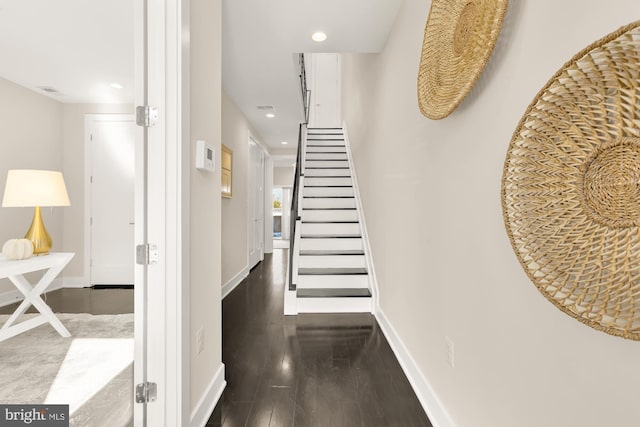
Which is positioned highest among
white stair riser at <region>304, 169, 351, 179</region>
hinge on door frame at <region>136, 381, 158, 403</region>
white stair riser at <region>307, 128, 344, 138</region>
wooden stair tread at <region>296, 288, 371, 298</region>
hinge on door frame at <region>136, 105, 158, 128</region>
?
white stair riser at <region>307, 128, 344, 138</region>

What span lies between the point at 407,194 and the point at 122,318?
96.0 inches

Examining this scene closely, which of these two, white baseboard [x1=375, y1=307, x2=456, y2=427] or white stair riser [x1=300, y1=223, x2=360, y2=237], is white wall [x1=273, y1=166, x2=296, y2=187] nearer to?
white stair riser [x1=300, y1=223, x2=360, y2=237]

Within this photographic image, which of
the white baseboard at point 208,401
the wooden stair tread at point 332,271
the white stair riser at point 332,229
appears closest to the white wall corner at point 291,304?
the wooden stair tread at point 332,271

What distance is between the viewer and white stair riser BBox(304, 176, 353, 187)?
5184 mm

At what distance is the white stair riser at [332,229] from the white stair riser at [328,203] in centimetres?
48

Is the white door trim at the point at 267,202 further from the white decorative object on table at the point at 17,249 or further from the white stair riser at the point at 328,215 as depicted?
the white decorative object on table at the point at 17,249

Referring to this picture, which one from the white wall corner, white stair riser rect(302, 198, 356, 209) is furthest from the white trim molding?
white stair riser rect(302, 198, 356, 209)

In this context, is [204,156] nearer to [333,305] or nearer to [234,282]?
[333,305]

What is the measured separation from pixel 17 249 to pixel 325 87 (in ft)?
24.9

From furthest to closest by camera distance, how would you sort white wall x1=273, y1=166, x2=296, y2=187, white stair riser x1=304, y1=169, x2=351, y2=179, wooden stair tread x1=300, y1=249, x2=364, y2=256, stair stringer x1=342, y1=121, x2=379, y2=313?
white wall x1=273, y1=166, x2=296, y2=187, white stair riser x1=304, y1=169, x2=351, y2=179, wooden stair tread x1=300, y1=249, x2=364, y2=256, stair stringer x1=342, y1=121, x2=379, y2=313

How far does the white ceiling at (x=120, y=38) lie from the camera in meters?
1.66

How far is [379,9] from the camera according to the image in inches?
97.4

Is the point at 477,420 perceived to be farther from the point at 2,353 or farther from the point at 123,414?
the point at 2,353

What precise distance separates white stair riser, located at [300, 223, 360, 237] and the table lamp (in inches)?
117
